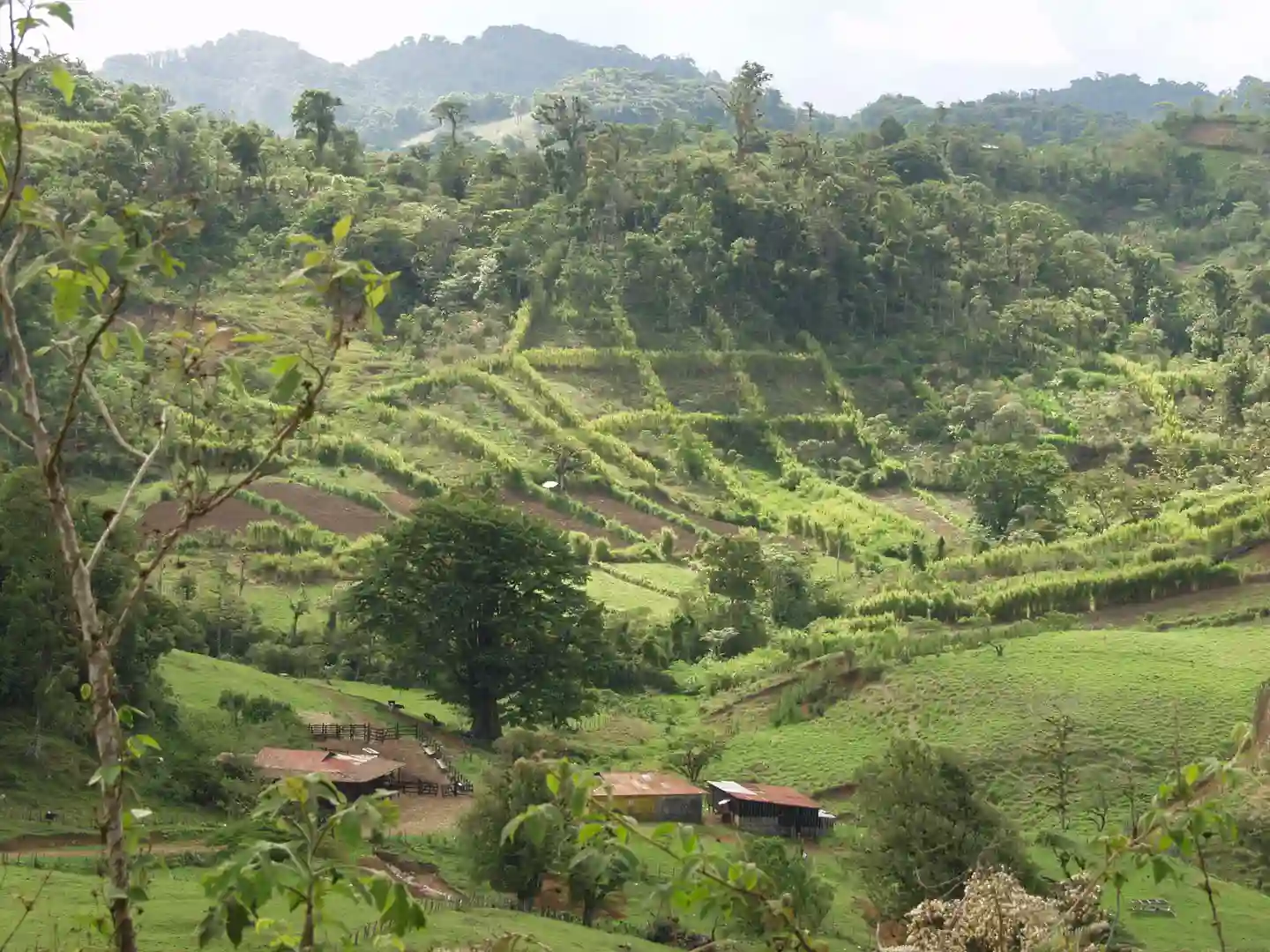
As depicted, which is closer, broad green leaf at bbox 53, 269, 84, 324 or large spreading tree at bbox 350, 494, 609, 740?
broad green leaf at bbox 53, 269, 84, 324

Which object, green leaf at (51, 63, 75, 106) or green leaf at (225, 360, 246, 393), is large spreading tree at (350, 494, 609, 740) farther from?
green leaf at (51, 63, 75, 106)

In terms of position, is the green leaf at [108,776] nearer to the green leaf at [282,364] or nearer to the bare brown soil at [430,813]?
the green leaf at [282,364]

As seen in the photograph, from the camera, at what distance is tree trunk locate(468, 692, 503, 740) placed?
3328 cm

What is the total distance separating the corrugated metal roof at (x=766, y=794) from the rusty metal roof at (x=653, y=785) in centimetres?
72

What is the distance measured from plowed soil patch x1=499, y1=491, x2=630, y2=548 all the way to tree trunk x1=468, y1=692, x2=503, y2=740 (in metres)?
17.2

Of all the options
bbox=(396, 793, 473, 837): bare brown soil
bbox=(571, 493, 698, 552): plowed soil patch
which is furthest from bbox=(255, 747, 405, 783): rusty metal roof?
bbox=(571, 493, 698, 552): plowed soil patch

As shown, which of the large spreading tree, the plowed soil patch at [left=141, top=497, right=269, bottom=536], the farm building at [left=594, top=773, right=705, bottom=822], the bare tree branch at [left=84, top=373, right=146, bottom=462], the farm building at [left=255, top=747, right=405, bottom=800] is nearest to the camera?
the bare tree branch at [left=84, top=373, right=146, bottom=462]

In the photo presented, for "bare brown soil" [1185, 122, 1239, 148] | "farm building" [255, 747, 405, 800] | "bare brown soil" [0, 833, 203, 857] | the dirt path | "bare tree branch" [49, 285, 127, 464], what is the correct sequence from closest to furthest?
1. "bare tree branch" [49, 285, 127, 464]
2. "bare brown soil" [0, 833, 203, 857]
3. "farm building" [255, 747, 405, 800]
4. the dirt path
5. "bare brown soil" [1185, 122, 1239, 148]

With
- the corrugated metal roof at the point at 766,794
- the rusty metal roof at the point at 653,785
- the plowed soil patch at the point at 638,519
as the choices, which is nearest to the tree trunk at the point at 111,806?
the rusty metal roof at the point at 653,785

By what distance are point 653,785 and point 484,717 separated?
682 cm

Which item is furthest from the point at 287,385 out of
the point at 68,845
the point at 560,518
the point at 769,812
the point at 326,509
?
the point at 560,518

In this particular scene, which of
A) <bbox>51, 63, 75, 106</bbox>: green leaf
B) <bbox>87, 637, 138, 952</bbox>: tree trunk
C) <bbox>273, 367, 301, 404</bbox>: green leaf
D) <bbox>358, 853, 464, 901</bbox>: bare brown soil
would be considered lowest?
<bbox>358, 853, 464, 901</bbox>: bare brown soil

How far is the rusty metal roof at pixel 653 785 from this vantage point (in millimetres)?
27047

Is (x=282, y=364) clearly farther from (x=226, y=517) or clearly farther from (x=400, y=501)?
(x=400, y=501)
